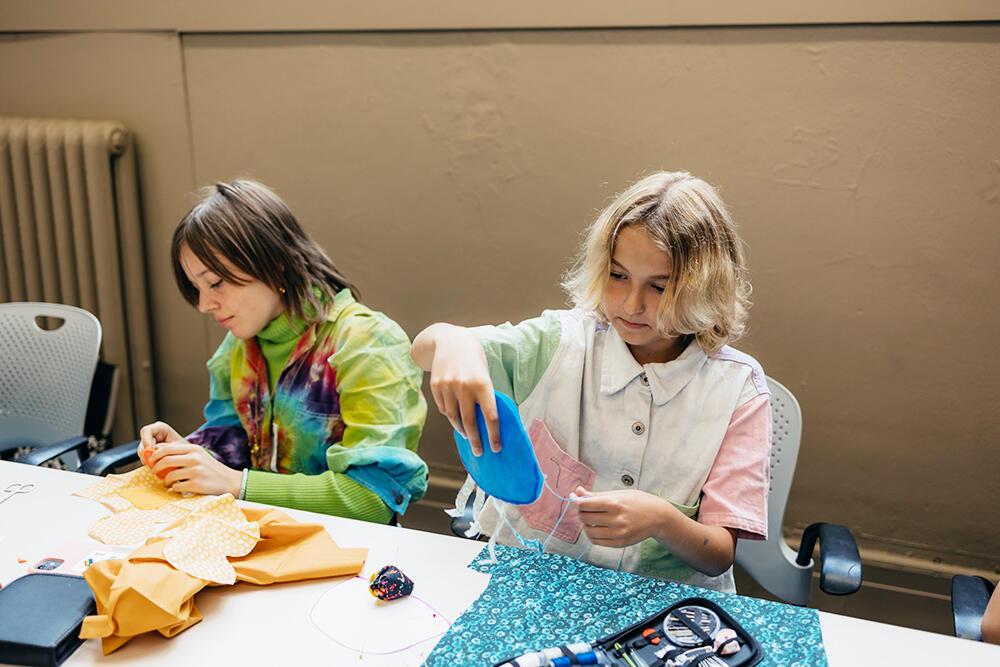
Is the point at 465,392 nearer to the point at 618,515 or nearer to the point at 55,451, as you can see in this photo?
the point at 618,515

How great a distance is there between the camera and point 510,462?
3.48ft

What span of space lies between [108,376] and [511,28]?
1.60 metres

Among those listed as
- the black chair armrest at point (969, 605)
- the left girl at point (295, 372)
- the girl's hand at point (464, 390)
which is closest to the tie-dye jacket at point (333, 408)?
the left girl at point (295, 372)

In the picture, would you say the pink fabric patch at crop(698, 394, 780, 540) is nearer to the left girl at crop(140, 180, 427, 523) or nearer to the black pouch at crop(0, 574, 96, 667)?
the left girl at crop(140, 180, 427, 523)

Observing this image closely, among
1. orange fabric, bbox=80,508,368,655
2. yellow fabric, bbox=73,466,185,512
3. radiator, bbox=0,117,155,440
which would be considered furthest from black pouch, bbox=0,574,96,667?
radiator, bbox=0,117,155,440

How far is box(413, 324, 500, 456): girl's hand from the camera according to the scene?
1.05 m

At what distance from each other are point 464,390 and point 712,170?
118 centimetres

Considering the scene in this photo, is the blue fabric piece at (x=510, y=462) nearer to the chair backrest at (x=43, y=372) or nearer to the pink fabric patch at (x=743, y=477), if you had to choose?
the pink fabric patch at (x=743, y=477)

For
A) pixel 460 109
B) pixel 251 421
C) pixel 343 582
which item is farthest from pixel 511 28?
pixel 343 582

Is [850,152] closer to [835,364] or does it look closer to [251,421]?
[835,364]

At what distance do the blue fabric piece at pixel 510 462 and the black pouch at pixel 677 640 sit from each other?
202mm

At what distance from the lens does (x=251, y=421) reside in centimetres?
167

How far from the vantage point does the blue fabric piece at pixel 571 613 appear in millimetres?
1024

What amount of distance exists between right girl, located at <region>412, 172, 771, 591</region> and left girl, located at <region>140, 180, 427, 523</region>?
24cm
